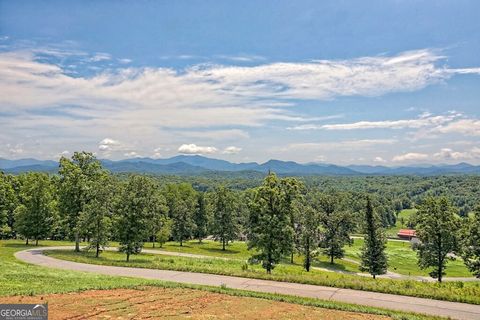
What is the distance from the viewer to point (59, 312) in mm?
15516

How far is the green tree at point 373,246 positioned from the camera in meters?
52.9

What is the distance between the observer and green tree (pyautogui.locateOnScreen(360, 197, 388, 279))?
52938mm

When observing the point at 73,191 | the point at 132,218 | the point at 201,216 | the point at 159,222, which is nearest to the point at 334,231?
the point at 201,216

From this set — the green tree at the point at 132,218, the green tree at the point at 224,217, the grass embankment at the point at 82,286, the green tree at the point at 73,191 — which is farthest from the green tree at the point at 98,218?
the green tree at the point at 224,217

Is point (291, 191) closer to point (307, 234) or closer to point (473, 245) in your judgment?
point (307, 234)

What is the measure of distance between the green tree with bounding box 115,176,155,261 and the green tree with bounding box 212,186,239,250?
122 feet

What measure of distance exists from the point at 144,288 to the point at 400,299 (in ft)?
49.2

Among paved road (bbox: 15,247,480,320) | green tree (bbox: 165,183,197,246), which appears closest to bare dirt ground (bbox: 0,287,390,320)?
paved road (bbox: 15,247,480,320)

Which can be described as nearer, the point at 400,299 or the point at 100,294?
the point at 100,294

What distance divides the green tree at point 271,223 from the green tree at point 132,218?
Result: 13.4m

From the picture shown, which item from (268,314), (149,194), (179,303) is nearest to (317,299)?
(268,314)

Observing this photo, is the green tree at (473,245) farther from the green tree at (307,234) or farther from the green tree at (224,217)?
the green tree at (224,217)

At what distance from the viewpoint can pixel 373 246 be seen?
54.0 meters

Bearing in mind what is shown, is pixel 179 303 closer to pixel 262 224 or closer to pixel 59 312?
pixel 59 312
